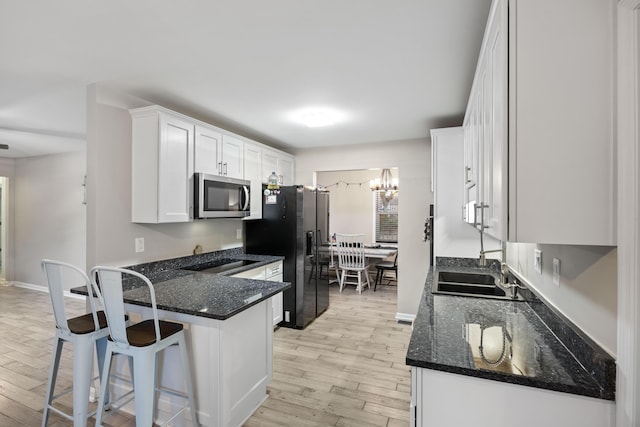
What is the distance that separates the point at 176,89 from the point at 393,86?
1.73 m

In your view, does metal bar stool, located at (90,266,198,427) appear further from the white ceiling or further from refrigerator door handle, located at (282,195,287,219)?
refrigerator door handle, located at (282,195,287,219)

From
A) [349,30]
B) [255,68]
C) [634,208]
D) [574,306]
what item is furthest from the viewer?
[255,68]

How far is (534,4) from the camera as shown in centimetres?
96

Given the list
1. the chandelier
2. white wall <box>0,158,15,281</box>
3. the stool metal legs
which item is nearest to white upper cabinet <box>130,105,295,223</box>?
the stool metal legs

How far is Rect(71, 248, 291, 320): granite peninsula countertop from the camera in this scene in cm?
182

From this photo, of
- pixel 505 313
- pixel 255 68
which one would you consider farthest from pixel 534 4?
pixel 255 68

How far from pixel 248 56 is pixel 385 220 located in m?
5.44

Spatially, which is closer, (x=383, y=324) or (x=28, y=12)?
(x=28, y=12)

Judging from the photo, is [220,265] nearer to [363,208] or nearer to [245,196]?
[245,196]

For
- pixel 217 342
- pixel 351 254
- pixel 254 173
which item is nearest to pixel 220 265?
pixel 254 173

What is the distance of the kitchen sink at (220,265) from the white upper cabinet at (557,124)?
2641 mm

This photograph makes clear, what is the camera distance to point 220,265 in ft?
11.1

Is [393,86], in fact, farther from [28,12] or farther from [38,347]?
[38,347]

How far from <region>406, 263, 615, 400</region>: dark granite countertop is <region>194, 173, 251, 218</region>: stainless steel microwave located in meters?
2.06
